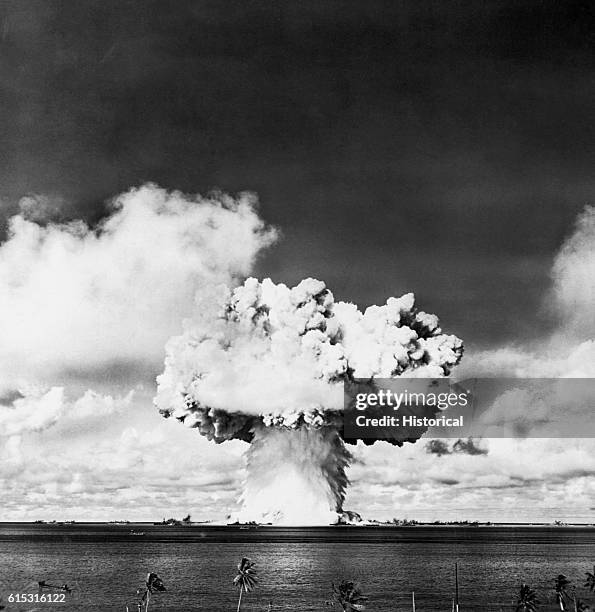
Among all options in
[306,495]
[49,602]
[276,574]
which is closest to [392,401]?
[276,574]

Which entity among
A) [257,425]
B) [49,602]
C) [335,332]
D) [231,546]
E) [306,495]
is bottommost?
[49,602]

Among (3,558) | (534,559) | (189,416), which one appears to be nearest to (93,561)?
(3,558)

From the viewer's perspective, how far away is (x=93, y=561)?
6681 centimetres

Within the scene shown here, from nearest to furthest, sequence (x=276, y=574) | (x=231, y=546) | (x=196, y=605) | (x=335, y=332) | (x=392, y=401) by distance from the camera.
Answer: (x=196, y=605) → (x=276, y=574) → (x=392, y=401) → (x=335, y=332) → (x=231, y=546)

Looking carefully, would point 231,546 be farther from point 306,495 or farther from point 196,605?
point 196,605

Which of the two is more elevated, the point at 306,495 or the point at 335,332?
the point at 335,332

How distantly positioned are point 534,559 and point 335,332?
24.8m

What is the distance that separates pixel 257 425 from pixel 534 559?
87.4 ft

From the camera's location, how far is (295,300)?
66.9 metres

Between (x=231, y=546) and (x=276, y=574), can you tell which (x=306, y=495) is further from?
(x=276, y=574)

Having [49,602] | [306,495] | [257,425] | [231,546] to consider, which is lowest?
[49,602]

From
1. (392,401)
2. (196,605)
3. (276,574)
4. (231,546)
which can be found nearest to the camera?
(196,605)

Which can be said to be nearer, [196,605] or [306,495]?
[196,605]

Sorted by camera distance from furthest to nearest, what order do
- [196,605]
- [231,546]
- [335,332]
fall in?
[231,546], [335,332], [196,605]
